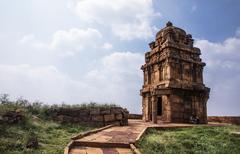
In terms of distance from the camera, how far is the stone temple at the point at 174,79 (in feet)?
61.1

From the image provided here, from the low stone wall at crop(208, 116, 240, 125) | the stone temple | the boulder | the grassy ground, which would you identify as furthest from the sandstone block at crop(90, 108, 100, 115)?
the low stone wall at crop(208, 116, 240, 125)

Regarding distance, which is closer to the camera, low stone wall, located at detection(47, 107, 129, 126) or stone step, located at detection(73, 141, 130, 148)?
stone step, located at detection(73, 141, 130, 148)

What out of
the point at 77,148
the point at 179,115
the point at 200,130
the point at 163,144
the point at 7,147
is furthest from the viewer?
the point at 179,115

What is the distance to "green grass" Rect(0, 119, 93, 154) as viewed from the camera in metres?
7.49

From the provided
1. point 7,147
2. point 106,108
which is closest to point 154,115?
point 106,108

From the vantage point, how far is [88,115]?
44.4ft

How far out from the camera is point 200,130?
12.1m

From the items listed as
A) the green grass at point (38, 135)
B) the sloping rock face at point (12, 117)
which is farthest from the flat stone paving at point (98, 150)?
the sloping rock face at point (12, 117)

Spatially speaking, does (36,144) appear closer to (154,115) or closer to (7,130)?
(7,130)

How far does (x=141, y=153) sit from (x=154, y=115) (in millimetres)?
9957

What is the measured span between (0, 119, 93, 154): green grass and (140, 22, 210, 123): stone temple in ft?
25.2

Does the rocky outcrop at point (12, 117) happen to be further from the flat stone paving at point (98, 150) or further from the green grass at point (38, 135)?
the flat stone paving at point (98, 150)

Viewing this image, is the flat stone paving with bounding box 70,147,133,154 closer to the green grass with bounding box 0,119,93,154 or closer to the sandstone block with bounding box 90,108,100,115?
the green grass with bounding box 0,119,93,154

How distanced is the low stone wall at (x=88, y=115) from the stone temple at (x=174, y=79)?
14.0 ft
